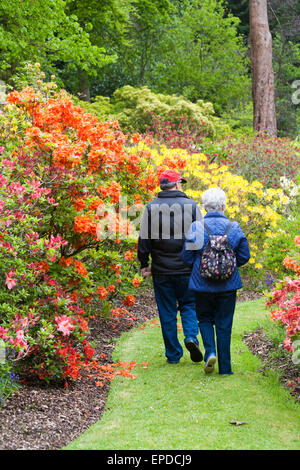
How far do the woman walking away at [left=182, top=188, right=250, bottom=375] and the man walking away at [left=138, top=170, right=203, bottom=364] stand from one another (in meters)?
0.40

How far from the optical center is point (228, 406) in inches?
170

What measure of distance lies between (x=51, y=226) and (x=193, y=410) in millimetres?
2061

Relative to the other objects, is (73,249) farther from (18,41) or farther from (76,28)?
(76,28)

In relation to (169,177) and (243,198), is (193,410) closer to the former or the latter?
(169,177)

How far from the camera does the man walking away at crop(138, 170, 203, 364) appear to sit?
5406 millimetres

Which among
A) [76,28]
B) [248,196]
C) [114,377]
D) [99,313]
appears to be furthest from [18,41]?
[114,377]

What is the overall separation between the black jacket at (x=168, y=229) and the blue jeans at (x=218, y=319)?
1.67 feet

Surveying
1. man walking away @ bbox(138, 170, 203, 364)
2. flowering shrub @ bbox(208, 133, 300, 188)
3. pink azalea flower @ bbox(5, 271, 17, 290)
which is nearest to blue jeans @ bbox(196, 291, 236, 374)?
man walking away @ bbox(138, 170, 203, 364)

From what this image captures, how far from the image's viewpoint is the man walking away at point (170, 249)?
5406 mm

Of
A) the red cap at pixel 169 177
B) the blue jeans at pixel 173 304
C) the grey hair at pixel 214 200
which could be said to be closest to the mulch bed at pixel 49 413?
the blue jeans at pixel 173 304

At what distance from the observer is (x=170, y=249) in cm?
544

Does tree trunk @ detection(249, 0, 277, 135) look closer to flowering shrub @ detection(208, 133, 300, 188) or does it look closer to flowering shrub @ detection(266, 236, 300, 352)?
flowering shrub @ detection(208, 133, 300, 188)

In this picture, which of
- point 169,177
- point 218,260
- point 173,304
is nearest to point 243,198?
point 169,177
